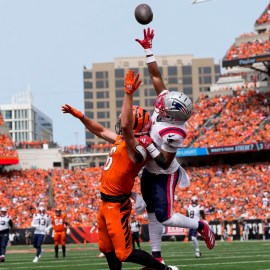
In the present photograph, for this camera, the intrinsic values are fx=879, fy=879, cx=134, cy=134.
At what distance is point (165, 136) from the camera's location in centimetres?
950

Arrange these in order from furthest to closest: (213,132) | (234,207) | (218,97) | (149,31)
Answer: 1. (218,97)
2. (213,132)
3. (234,207)
4. (149,31)

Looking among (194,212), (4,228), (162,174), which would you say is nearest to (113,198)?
(162,174)

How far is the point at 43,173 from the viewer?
45.8m

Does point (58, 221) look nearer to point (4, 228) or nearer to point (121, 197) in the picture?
point (4, 228)

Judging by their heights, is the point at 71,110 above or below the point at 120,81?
below

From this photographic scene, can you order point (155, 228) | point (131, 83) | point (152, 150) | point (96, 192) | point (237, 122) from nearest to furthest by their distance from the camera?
1. point (131, 83)
2. point (152, 150)
3. point (155, 228)
4. point (96, 192)
5. point (237, 122)

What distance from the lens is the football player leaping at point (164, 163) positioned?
9.52 m

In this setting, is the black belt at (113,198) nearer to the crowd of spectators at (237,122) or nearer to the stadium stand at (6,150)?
the crowd of spectators at (237,122)

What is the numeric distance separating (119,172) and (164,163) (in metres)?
0.50

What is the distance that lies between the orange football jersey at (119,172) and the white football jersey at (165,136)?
9.7 inches

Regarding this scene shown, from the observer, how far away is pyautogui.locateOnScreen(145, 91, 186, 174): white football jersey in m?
9.50

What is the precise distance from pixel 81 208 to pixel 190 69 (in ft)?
322

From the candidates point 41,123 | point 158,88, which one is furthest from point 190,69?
point 158,88

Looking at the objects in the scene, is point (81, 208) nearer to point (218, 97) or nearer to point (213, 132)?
point (213, 132)
